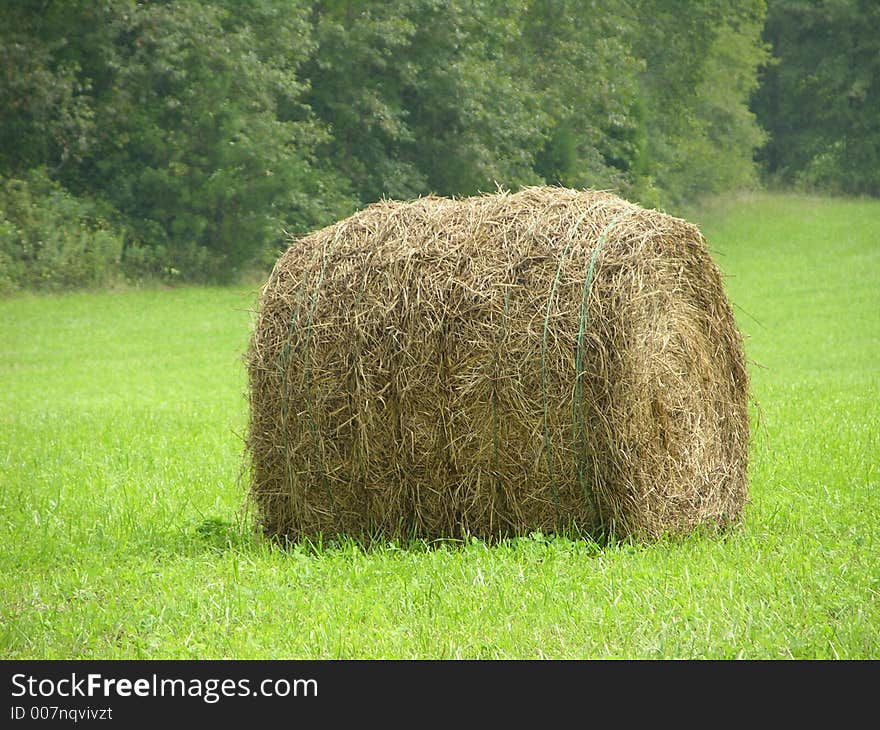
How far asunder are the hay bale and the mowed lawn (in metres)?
0.27

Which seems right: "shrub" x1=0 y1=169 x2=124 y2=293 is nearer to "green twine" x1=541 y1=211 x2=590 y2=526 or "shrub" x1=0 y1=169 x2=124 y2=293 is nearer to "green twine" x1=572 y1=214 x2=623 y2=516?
"green twine" x1=541 y1=211 x2=590 y2=526

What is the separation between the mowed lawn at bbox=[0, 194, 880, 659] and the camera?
516 centimetres

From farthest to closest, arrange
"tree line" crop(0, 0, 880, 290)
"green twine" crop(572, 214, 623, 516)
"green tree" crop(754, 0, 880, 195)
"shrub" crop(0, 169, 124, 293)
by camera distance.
Result: "green tree" crop(754, 0, 880, 195), "tree line" crop(0, 0, 880, 290), "shrub" crop(0, 169, 124, 293), "green twine" crop(572, 214, 623, 516)

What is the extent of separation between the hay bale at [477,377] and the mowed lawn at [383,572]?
0.89 feet

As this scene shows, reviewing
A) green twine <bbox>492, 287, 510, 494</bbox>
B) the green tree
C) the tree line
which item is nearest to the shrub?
the tree line

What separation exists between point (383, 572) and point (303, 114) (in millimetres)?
27055

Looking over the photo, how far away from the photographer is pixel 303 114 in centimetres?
3209

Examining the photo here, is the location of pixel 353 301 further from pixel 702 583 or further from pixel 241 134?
pixel 241 134

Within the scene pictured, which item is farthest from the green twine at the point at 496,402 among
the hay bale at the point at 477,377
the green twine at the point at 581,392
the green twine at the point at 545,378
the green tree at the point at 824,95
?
the green tree at the point at 824,95

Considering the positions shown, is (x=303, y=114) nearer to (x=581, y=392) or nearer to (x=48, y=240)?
(x=48, y=240)

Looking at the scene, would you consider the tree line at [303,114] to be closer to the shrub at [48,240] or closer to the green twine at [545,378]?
the shrub at [48,240]

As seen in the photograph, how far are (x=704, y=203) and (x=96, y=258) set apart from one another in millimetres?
25933

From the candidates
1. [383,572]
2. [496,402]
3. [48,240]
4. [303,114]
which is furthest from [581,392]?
[303,114]

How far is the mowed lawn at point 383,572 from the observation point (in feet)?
16.9
